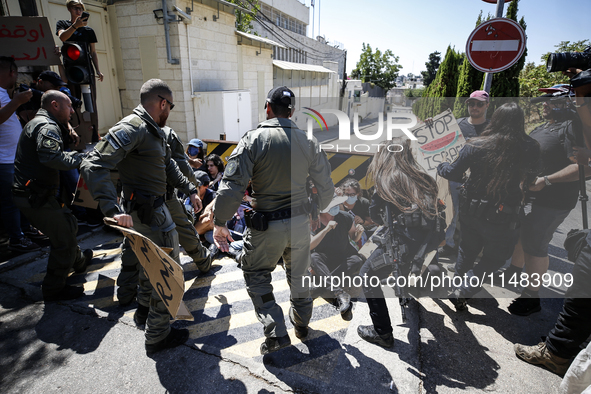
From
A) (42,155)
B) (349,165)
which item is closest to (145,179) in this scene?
(42,155)

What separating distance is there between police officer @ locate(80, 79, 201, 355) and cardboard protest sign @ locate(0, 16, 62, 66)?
3.59 m

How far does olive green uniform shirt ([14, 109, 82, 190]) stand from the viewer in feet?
9.90

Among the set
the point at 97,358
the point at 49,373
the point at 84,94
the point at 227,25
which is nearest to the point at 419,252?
the point at 97,358

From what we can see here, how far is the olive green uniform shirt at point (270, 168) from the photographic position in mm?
2477

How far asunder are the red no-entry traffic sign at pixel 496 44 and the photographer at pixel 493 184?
39.1 inches

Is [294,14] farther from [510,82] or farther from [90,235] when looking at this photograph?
[90,235]

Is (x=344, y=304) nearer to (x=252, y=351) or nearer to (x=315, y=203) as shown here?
(x=252, y=351)

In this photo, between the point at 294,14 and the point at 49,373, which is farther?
the point at 294,14

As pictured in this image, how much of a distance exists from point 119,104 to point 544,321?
1081 centimetres

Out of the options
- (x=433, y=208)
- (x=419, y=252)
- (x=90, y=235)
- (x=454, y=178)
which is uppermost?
(x=454, y=178)

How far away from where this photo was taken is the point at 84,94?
550 cm

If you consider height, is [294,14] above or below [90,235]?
above

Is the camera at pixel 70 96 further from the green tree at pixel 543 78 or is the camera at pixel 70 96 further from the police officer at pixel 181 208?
the green tree at pixel 543 78

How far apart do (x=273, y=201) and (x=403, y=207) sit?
1.21 metres
